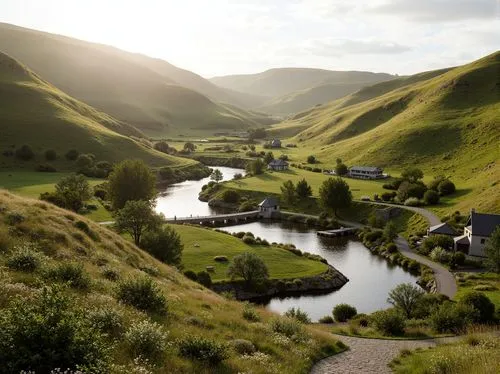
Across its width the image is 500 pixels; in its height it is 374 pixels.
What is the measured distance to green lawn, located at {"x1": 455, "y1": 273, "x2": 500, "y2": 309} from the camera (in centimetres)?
5355

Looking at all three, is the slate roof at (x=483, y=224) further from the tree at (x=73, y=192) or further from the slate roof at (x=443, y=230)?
the tree at (x=73, y=192)

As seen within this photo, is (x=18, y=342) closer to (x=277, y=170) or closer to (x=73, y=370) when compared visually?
(x=73, y=370)

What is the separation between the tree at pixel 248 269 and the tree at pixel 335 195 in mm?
47156

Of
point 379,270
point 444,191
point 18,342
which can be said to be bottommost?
point 379,270

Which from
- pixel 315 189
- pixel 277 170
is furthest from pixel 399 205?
pixel 277 170

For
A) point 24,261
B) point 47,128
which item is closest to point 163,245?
point 24,261

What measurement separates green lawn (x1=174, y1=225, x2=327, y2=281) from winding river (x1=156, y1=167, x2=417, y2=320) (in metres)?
5.49

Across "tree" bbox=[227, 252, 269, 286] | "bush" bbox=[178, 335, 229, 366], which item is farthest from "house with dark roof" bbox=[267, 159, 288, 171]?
"bush" bbox=[178, 335, 229, 366]

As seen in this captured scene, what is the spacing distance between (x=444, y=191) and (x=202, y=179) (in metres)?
83.2

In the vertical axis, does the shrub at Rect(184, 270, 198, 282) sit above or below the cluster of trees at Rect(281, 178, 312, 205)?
below

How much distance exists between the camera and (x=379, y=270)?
72.7 m

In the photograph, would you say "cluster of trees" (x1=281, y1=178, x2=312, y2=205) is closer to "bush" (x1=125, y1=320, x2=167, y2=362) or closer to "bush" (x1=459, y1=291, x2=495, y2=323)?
"bush" (x1=459, y1=291, x2=495, y2=323)

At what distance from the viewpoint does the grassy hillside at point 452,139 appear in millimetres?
109319

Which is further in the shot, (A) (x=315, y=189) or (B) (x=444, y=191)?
(A) (x=315, y=189)
